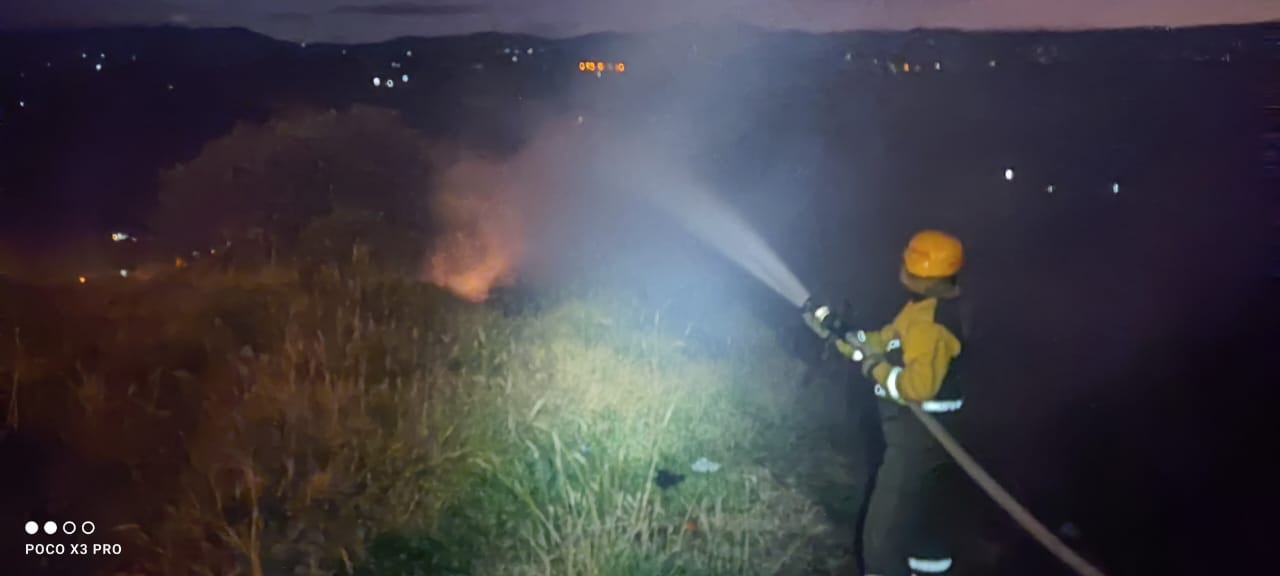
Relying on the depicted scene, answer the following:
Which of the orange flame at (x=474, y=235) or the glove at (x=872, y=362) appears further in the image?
the orange flame at (x=474, y=235)

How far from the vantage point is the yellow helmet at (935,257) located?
226 cm

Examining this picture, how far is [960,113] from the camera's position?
9.75 feet

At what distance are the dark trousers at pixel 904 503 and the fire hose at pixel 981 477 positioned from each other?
3 cm

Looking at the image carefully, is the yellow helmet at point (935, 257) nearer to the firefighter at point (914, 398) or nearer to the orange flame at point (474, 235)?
the firefighter at point (914, 398)

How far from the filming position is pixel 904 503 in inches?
96.0

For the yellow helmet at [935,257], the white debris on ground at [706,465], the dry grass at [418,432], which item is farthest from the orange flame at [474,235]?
the yellow helmet at [935,257]

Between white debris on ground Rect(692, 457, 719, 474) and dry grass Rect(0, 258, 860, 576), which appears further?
white debris on ground Rect(692, 457, 719, 474)

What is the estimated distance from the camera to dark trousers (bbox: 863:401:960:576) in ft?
7.85

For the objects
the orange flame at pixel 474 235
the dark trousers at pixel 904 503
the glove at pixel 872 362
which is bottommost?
the dark trousers at pixel 904 503

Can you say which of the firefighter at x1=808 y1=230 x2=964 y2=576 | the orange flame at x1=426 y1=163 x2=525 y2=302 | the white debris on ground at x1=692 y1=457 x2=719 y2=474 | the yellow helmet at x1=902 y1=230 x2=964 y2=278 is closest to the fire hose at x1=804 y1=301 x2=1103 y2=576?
the firefighter at x1=808 y1=230 x2=964 y2=576

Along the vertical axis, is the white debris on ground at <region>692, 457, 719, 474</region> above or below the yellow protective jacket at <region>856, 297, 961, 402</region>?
below

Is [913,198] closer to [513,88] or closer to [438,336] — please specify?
[513,88]

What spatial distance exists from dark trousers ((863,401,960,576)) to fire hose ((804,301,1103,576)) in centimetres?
3

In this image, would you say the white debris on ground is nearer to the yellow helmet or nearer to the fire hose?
the fire hose
